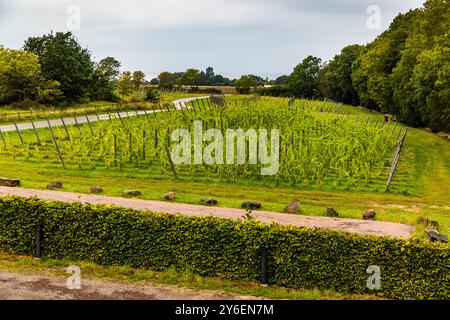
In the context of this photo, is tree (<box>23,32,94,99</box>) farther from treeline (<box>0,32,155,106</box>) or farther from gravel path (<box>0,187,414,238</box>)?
gravel path (<box>0,187,414,238</box>)

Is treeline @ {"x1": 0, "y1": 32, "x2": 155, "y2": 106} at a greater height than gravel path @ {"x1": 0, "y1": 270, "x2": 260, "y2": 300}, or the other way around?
treeline @ {"x1": 0, "y1": 32, "x2": 155, "y2": 106}

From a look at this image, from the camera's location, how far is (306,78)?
146 m

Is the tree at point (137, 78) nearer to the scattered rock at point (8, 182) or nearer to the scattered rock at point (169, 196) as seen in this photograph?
the scattered rock at point (8, 182)

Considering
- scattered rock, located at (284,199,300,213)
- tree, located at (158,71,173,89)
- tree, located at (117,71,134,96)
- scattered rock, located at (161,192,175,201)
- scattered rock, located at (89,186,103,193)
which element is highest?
Answer: tree, located at (158,71,173,89)

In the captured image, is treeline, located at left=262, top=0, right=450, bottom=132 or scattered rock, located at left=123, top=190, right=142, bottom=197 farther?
treeline, located at left=262, top=0, right=450, bottom=132

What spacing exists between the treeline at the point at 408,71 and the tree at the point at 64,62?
44955mm

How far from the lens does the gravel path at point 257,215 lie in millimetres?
21641

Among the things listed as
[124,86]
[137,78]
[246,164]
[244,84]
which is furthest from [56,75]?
[244,84]

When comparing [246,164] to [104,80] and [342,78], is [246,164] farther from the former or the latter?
[342,78]

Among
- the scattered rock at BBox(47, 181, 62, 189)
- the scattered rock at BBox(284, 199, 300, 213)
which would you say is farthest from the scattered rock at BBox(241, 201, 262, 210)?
the scattered rock at BBox(47, 181, 62, 189)

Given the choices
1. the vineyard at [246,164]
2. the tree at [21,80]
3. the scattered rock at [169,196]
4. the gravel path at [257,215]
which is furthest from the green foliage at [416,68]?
the tree at [21,80]

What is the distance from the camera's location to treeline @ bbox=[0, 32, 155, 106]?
72.2 m
